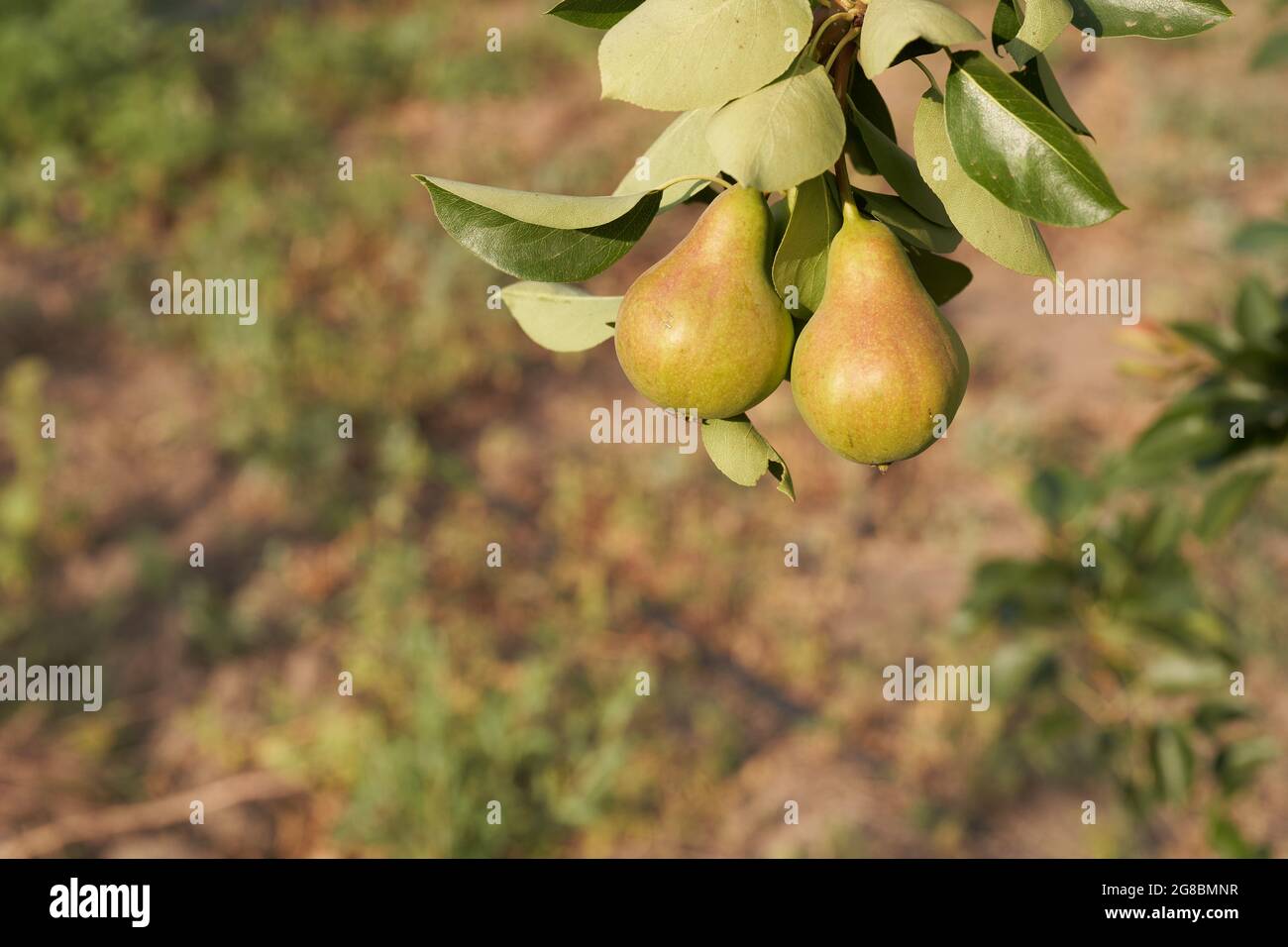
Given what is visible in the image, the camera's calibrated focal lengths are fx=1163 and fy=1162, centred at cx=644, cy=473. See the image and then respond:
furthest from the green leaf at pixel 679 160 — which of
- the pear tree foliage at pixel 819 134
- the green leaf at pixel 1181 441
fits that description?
the green leaf at pixel 1181 441

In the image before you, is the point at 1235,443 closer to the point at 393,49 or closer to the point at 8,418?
the point at 8,418

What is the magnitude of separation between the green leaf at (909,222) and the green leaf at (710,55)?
14 centimetres

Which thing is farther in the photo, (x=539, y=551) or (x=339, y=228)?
(x=339, y=228)

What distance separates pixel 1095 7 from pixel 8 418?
343 cm

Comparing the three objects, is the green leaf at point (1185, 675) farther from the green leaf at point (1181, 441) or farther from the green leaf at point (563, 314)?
the green leaf at point (563, 314)

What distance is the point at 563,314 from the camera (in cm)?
84

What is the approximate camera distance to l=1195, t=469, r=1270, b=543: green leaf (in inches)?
62.2

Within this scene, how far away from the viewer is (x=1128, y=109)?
4.90 m

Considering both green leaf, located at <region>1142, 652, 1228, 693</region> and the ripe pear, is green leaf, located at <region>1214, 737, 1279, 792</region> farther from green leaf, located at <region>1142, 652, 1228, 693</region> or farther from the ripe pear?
the ripe pear

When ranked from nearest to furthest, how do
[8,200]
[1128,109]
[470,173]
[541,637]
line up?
1. [541,637]
2. [8,200]
3. [470,173]
4. [1128,109]

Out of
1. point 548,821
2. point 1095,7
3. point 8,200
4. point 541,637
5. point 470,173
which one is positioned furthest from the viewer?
point 470,173

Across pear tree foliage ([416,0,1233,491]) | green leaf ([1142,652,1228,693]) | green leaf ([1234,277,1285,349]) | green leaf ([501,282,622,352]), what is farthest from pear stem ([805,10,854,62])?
green leaf ([1142,652,1228,693])

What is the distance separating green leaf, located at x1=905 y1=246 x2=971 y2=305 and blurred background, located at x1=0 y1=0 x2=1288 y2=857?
0.84 m

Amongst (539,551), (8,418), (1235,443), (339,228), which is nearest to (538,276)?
(1235,443)
